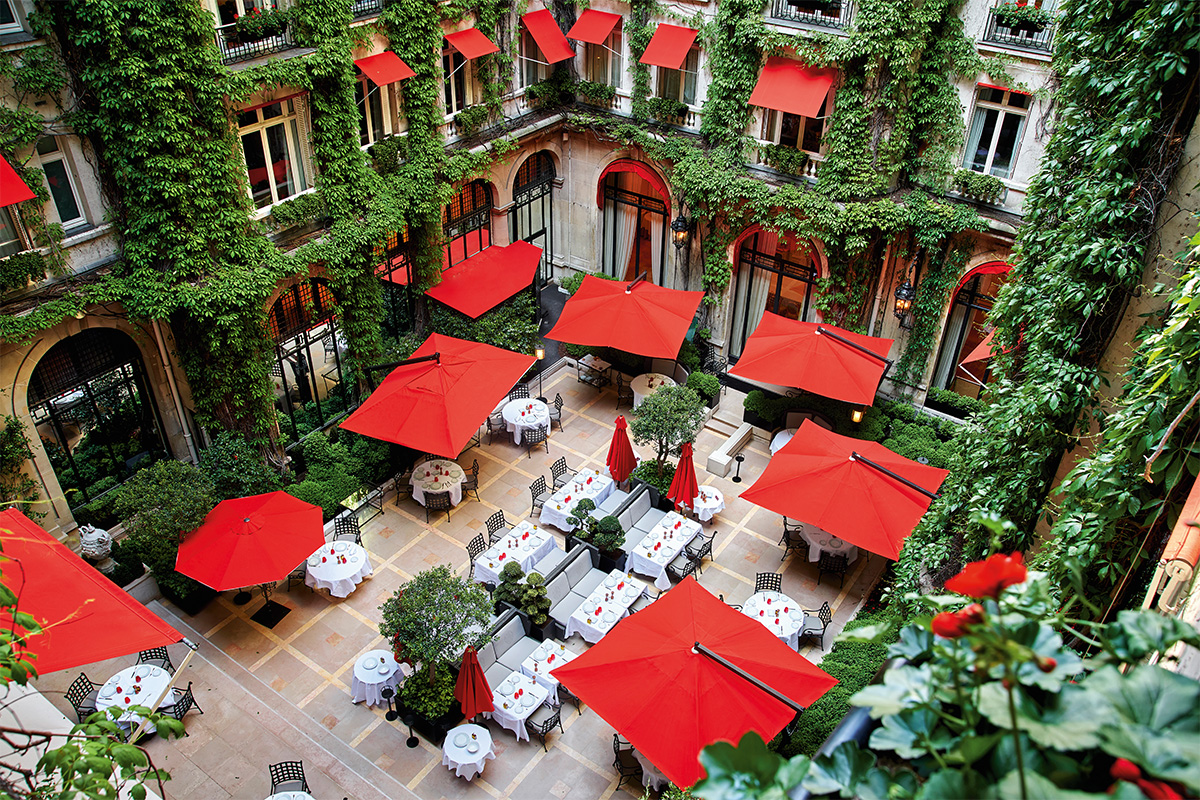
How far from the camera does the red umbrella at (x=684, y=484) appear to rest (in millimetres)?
16766

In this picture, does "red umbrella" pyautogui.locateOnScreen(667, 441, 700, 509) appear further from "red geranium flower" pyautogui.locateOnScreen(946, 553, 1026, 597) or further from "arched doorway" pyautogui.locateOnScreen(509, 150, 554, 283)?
"red geranium flower" pyautogui.locateOnScreen(946, 553, 1026, 597)

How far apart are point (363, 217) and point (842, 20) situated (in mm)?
11338

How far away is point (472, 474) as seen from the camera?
Result: 18.7 m

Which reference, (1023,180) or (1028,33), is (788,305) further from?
(1028,33)

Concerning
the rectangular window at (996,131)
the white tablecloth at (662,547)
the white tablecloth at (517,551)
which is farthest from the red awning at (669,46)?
the white tablecloth at (517,551)

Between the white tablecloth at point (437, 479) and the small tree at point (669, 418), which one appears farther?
the white tablecloth at point (437, 479)

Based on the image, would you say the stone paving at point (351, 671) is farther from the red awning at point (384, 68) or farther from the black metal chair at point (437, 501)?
the red awning at point (384, 68)

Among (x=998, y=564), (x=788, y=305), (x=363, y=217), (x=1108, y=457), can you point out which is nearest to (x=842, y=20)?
(x=788, y=305)

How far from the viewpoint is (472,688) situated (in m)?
12.6

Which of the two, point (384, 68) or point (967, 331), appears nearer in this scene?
point (384, 68)

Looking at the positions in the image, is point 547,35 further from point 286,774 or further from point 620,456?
point 286,774

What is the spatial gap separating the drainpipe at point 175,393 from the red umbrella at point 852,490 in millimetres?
11301

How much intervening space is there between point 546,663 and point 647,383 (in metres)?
9.05

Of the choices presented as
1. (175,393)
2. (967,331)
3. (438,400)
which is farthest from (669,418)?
(175,393)
